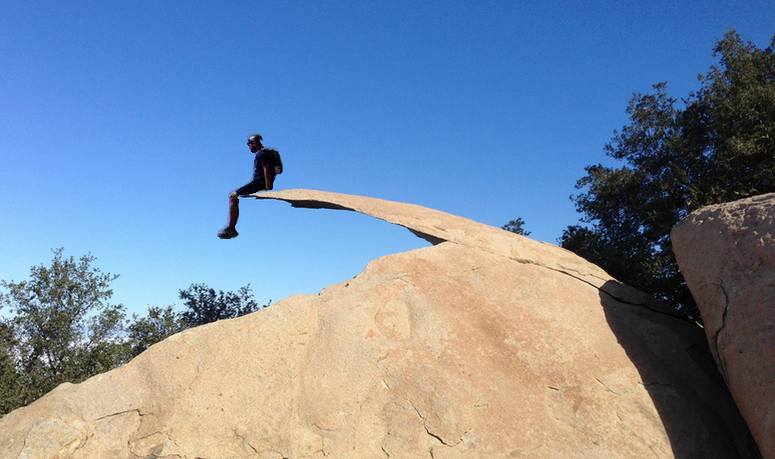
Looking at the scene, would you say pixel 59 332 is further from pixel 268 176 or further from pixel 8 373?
pixel 268 176

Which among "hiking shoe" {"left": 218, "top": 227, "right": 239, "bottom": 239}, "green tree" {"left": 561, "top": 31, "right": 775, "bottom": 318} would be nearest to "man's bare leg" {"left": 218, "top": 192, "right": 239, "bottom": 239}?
"hiking shoe" {"left": 218, "top": 227, "right": 239, "bottom": 239}

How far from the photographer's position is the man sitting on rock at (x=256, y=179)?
922cm

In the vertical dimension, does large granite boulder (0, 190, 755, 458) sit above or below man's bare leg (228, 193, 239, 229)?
below

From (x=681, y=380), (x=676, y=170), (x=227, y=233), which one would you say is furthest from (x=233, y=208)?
(x=676, y=170)

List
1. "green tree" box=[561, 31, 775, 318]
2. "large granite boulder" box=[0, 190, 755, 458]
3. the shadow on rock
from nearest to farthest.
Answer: "large granite boulder" box=[0, 190, 755, 458], the shadow on rock, "green tree" box=[561, 31, 775, 318]

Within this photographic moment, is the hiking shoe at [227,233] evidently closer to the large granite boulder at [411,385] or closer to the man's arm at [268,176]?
the man's arm at [268,176]

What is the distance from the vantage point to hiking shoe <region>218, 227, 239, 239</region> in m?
9.39

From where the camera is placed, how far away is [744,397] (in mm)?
5637

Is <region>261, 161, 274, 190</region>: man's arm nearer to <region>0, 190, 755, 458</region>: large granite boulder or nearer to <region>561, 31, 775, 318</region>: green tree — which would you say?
<region>0, 190, 755, 458</region>: large granite boulder

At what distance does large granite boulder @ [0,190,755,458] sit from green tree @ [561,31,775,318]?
346 inches

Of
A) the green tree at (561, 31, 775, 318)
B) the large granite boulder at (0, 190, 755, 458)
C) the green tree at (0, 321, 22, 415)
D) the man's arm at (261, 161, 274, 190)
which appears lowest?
the large granite boulder at (0, 190, 755, 458)

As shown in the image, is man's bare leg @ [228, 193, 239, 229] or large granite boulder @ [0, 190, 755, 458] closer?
large granite boulder @ [0, 190, 755, 458]

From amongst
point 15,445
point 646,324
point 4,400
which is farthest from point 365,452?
point 4,400

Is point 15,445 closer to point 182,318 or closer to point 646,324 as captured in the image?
point 646,324
